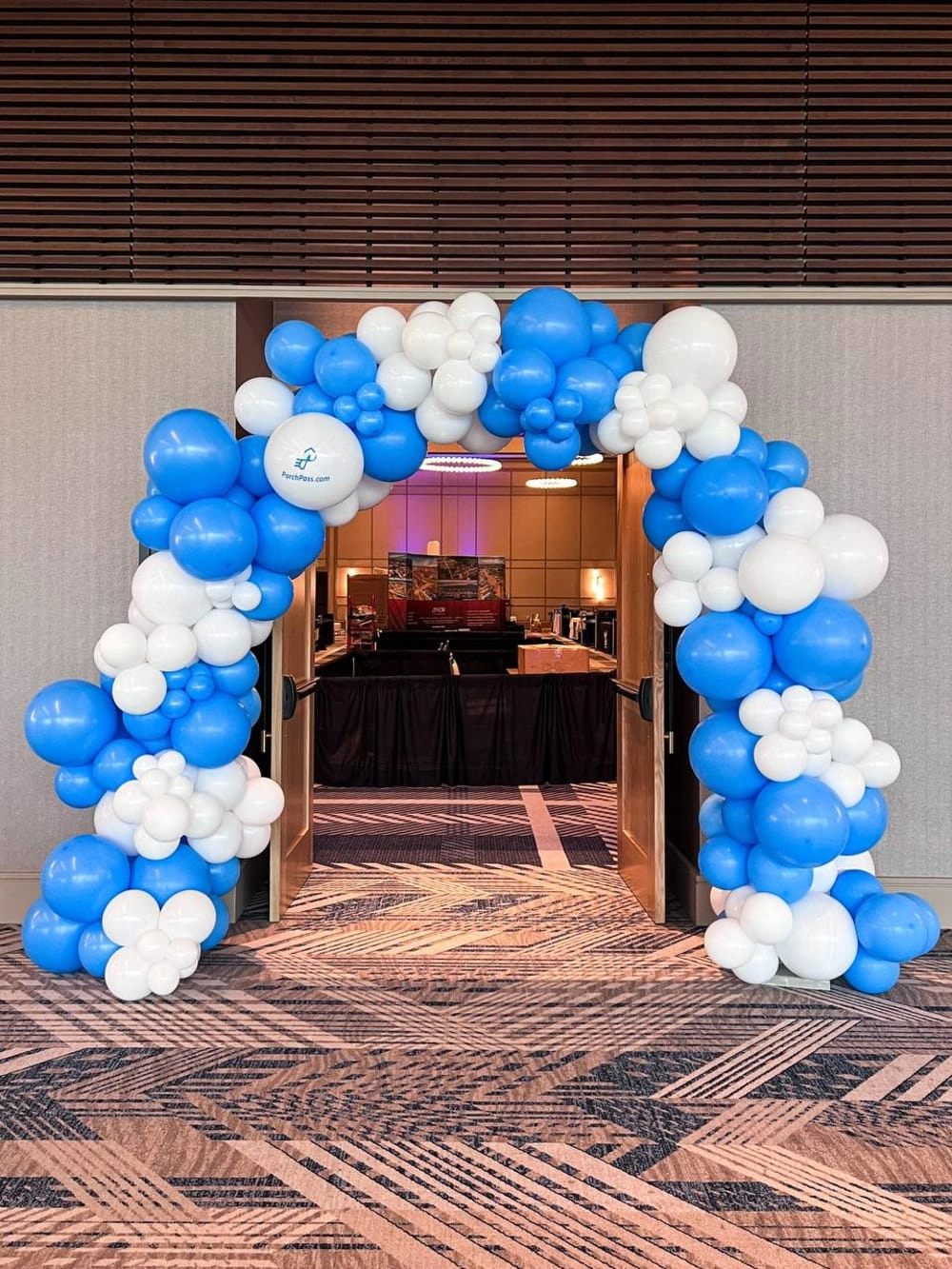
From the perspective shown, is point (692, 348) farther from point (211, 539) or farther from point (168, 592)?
point (168, 592)

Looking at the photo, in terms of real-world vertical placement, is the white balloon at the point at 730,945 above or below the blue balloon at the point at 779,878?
below

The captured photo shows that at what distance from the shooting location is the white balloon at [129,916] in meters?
3.50

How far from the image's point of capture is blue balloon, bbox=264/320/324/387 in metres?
3.53

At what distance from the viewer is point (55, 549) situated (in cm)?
444

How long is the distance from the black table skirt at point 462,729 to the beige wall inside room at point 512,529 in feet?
25.5

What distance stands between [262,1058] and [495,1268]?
1.19m

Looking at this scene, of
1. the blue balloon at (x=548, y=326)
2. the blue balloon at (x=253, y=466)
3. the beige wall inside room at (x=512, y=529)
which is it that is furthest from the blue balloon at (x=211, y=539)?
the beige wall inside room at (x=512, y=529)

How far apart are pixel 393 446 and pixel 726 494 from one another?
1.18 metres

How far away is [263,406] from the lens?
11.5 ft

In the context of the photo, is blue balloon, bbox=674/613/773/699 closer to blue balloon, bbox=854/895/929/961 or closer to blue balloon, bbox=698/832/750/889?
blue balloon, bbox=698/832/750/889

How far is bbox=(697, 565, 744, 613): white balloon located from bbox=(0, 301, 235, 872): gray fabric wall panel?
2293 mm

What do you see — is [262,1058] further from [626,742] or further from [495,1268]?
[626,742]

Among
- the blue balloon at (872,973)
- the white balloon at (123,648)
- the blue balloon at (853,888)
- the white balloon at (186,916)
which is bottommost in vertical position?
the blue balloon at (872,973)

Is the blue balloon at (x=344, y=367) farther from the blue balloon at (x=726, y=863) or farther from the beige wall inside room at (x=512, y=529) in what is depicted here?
the beige wall inside room at (x=512, y=529)
